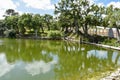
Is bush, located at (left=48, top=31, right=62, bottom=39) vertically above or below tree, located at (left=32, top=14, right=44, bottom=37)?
below

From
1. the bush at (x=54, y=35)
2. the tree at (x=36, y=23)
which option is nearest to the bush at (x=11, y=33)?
the tree at (x=36, y=23)

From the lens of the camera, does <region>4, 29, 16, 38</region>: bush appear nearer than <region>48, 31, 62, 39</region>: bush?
No

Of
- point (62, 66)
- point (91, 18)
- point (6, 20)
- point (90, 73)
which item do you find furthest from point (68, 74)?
point (6, 20)

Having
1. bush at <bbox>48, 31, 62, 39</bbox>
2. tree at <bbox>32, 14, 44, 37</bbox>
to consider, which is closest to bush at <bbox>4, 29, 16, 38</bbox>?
tree at <bbox>32, 14, 44, 37</bbox>

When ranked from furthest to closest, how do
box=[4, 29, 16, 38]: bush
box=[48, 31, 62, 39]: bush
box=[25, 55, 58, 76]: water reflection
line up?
1. box=[4, 29, 16, 38]: bush
2. box=[48, 31, 62, 39]: bush
3. box=[25, 55, 58, 76]: water reflection

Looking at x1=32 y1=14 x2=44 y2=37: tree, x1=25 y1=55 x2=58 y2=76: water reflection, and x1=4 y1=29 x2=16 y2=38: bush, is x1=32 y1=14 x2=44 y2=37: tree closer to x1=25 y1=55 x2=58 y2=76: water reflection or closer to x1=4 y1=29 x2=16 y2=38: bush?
x1=4 y1=29 x2=16 y2=38: bush

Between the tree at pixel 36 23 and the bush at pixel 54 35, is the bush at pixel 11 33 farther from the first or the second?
the bush at pixel 54 35

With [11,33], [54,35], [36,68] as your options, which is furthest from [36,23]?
[36,68]

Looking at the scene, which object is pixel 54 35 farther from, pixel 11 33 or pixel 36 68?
pixel 36 68

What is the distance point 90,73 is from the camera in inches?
699

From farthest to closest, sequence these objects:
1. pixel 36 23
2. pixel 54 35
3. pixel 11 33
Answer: pixel 36 23
pixel 11 33
pixel 54 35

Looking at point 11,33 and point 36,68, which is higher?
point 11,33

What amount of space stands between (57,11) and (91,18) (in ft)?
25.7

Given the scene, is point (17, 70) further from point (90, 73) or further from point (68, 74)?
point (90, 73)
